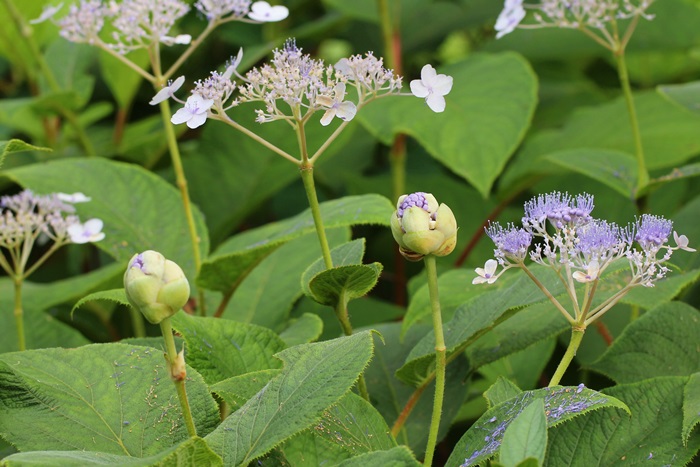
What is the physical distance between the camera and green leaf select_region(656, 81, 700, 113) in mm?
1528

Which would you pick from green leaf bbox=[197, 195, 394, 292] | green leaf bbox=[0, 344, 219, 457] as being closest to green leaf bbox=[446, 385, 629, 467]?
green leaf bbox=[0, 344, 219, 457]

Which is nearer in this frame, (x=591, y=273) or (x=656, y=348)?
(x=591, y=273)

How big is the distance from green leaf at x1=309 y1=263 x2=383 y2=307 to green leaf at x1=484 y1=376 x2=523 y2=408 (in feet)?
0.54

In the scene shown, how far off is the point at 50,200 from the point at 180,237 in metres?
0.24

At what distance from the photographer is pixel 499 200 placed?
1.99 meters

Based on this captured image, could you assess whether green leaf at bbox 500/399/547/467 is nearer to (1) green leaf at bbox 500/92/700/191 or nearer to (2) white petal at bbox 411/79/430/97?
(2) white petal at bbox 411/79/430/97

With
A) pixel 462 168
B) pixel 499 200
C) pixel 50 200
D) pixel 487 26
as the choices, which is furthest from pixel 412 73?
pixel 50 200

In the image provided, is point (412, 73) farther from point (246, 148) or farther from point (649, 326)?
point (649, 326)

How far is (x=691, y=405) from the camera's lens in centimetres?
86

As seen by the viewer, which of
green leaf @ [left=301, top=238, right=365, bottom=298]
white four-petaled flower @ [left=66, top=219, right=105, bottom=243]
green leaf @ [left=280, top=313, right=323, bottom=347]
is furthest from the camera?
white four-petaled flower @ [left=66, top=219, right=105, bottom=243]

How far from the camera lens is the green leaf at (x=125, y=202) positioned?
1479 mm

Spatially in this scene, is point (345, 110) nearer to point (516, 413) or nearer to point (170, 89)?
point (170, 89)

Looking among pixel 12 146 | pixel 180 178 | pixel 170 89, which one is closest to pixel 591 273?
pixel 170 89

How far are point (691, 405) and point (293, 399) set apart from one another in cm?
39
